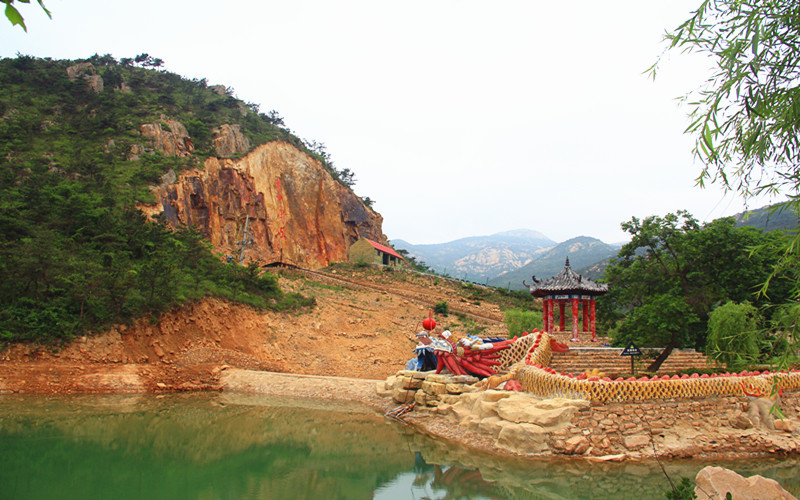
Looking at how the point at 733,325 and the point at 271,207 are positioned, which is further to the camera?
the point at 271,207

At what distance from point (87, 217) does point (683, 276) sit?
846 inches

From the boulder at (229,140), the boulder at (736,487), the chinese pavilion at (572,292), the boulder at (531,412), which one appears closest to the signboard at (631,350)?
the boulder at (531,412)

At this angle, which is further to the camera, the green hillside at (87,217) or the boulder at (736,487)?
the green hillside at (87,217)

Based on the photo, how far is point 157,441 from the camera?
10.2 meters

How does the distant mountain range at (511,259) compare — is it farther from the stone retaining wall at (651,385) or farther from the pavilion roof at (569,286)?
the stone retaining wall at (651,385)

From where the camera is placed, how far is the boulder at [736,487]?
18.6 feet

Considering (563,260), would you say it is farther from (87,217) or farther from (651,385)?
(651,385)

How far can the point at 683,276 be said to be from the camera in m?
14.5

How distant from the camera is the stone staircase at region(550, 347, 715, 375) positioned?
45.4 feet

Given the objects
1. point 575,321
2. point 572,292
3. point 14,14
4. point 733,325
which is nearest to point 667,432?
point 733,325

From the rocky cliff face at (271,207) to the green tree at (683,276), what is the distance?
2212cm

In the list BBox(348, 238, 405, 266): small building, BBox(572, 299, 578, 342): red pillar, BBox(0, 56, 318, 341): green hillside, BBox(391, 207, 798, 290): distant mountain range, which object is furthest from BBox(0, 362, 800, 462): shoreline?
BBox(391, 207, 798, 290): distant mountain range

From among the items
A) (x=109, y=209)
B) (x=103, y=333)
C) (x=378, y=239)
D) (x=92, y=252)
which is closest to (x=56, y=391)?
(x=103, y=333)

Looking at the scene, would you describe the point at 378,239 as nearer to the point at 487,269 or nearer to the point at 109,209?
the point at 109,209
